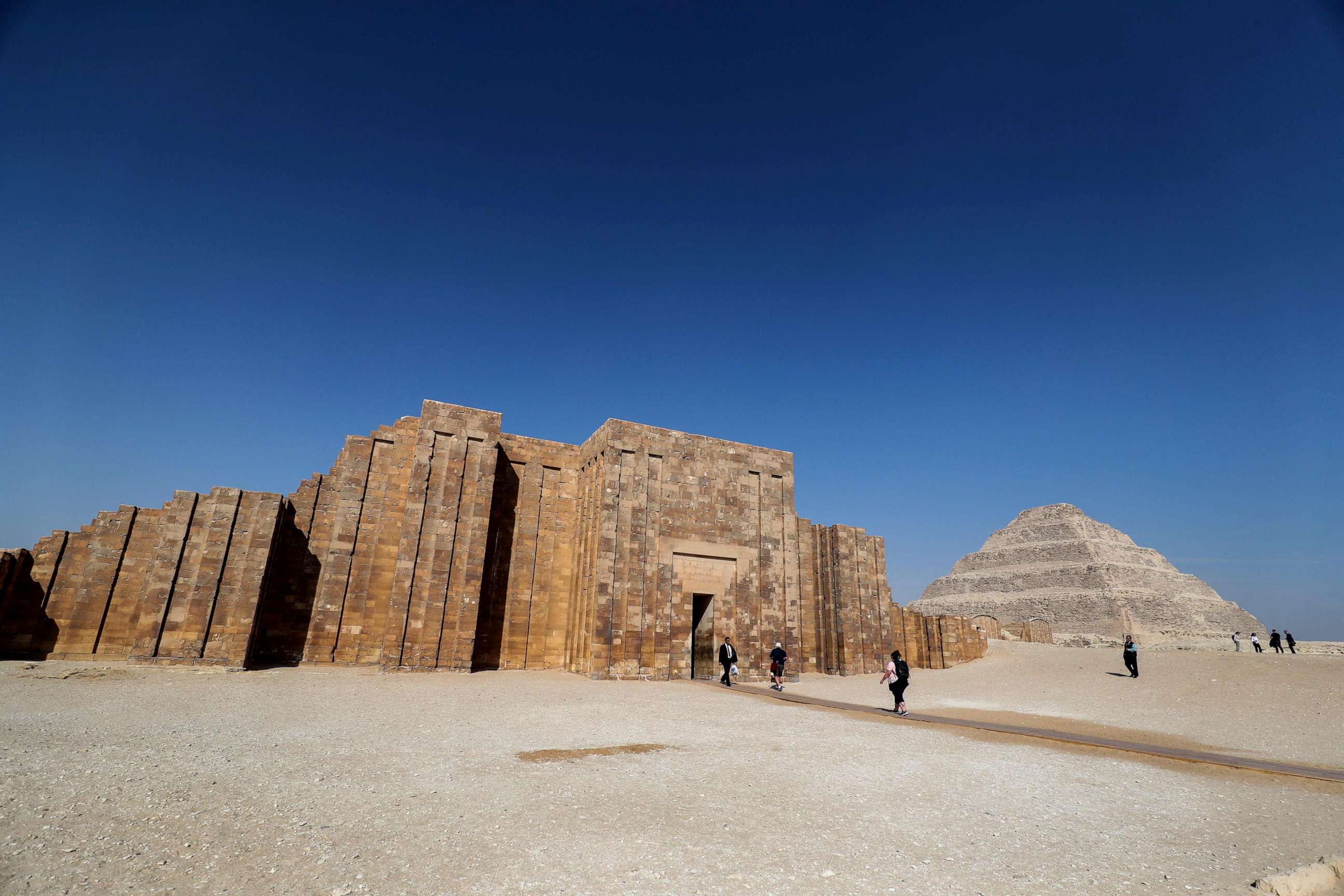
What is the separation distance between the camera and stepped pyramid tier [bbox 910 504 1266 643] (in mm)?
81625

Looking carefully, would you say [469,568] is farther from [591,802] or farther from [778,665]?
[591,802]

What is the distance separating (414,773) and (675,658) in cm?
1441

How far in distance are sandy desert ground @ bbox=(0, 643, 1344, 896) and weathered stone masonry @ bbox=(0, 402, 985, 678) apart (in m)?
4.14

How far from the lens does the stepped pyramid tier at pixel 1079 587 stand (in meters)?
81.6

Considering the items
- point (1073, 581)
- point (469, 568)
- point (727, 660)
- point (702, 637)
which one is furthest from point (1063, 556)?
point (469, 568)

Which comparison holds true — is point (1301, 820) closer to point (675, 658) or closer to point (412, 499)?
point (675, 658)

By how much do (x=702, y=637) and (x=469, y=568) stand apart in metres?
9.07

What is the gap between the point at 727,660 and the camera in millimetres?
19797

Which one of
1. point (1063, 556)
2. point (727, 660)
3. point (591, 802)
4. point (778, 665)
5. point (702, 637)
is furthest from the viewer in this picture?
point (1063, 556)

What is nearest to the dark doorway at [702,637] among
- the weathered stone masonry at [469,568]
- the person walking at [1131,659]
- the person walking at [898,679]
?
the weathered stone masonry at [469,568]

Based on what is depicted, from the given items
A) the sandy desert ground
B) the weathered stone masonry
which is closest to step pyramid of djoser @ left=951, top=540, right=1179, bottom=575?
the weathered stone masonry

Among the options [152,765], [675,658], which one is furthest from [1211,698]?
[152,765]

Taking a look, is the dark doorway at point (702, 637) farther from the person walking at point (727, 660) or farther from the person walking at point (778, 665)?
the person walking at point (778, 665)

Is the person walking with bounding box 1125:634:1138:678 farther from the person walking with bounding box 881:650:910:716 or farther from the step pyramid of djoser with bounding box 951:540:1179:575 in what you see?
the step pyramid of djoser with bounding box 951:540:1179:575
